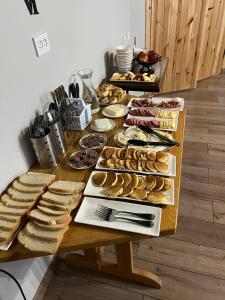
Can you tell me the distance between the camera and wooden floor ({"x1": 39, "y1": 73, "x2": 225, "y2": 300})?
1.28 meters

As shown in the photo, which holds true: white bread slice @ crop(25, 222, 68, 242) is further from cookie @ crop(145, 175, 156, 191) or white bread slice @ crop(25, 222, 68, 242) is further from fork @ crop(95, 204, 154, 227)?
cookie @ crop(145, 175, 156, 191)

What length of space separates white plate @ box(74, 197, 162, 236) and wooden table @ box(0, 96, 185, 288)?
0.05ft

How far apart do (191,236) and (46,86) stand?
1.20m

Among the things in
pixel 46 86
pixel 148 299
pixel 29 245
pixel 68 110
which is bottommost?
pixel 148 299

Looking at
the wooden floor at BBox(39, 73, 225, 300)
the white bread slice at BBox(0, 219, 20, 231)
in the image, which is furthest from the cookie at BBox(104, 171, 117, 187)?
the wooden floor at BBox(39, 73, 225, 300)

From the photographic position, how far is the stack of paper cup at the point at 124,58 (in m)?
1.79

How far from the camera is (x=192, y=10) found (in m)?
2.58

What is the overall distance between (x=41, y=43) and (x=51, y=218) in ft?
2.40

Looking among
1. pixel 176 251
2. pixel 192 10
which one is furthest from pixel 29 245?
pixel 192 10

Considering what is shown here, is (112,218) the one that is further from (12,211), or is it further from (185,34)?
(185,34)

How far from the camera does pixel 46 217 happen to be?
81cm

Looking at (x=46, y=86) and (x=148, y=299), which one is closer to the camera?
(x=46, y=86)

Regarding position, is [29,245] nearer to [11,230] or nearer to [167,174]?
[11,230]

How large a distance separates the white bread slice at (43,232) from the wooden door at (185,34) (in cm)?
243
